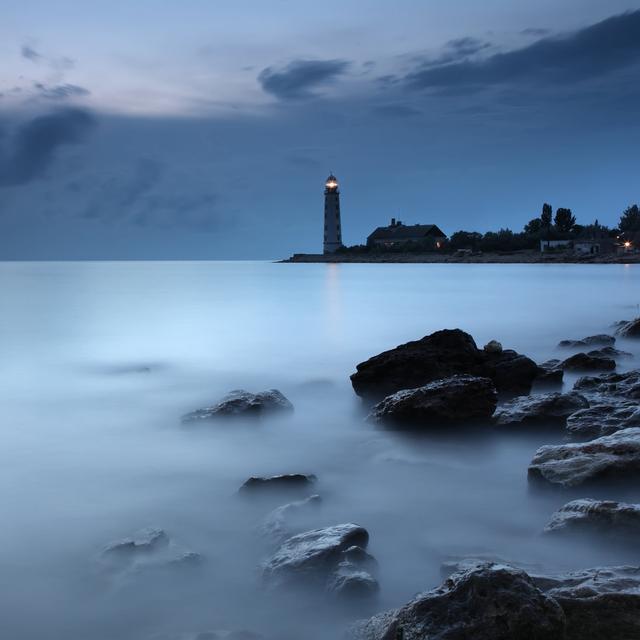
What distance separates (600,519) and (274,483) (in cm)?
247

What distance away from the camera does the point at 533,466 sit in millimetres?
5582

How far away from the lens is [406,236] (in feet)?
387

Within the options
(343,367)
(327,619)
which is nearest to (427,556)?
(327,619)

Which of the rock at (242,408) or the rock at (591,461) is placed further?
the rock at (242,408)

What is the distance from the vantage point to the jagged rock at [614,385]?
7.95 meters

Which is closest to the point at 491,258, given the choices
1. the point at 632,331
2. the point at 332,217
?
A: the point at 332,217

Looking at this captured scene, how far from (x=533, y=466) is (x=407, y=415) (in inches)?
82.1

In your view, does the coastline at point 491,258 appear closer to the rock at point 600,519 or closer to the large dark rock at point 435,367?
the large dark rock at point 435,367

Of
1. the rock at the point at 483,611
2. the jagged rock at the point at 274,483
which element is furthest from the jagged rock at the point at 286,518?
the rock at the point at 483,611

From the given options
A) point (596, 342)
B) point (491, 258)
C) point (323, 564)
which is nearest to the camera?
point (323, 564)

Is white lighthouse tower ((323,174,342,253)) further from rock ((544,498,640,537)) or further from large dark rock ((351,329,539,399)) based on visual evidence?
rock ((544,498,640,537))

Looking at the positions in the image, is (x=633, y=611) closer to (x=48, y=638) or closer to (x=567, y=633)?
(x=567, y=633)

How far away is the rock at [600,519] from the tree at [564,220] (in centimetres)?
10428

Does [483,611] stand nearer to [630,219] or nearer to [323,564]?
[323,564]
